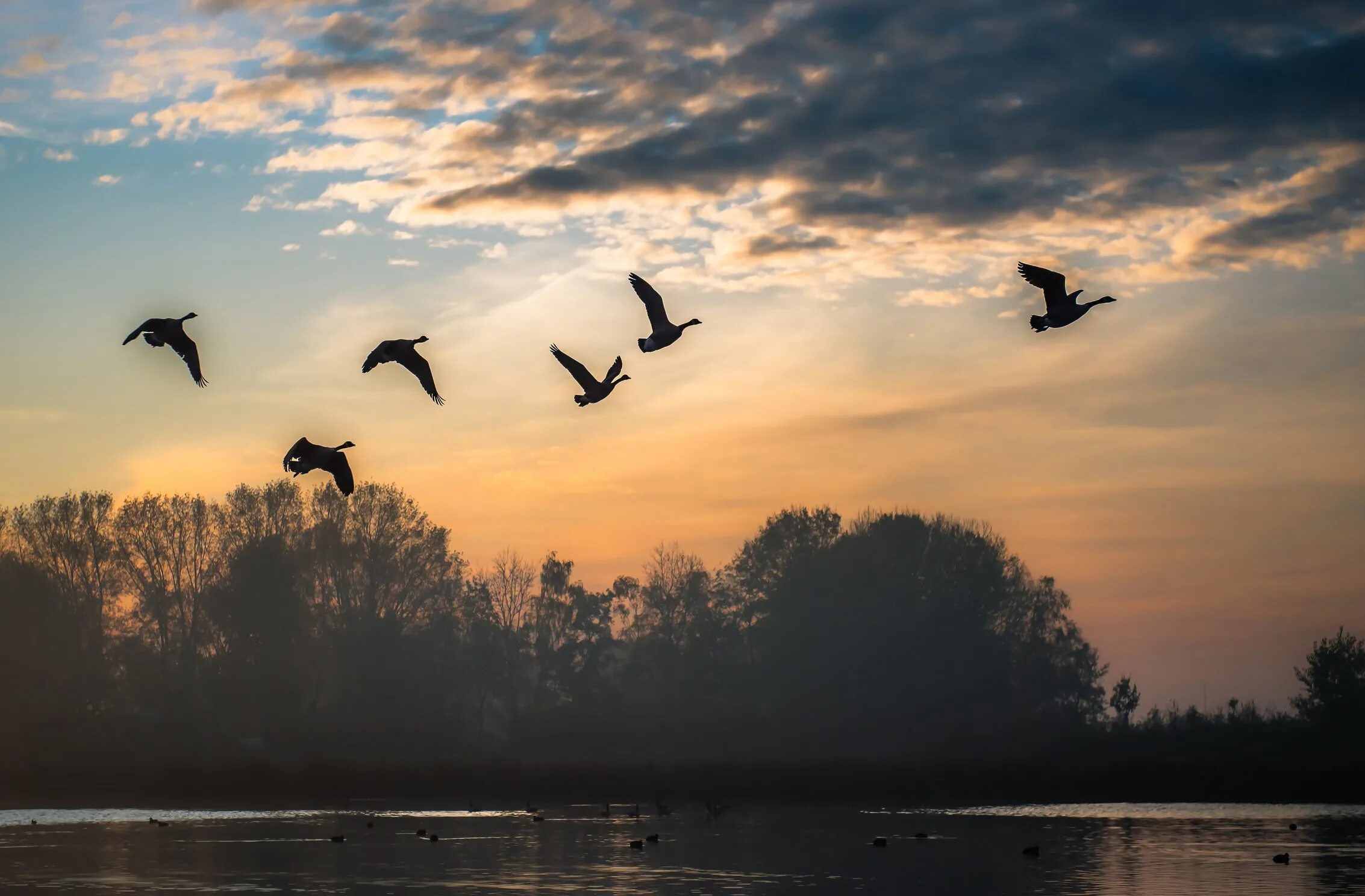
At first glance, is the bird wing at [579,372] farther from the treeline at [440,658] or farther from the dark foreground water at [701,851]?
the treeline at [440,658]

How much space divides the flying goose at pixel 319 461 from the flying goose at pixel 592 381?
464 cm

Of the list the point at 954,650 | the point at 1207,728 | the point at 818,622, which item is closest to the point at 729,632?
the point at 818,622

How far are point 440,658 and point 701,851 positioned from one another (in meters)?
43.9

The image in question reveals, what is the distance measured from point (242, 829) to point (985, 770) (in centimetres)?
4119

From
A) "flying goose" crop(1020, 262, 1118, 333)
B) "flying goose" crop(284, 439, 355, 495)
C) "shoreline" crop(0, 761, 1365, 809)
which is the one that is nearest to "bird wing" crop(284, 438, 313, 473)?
"flying goose" crop(284, 439, 355, 495)

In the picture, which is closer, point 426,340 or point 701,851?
point 426,340

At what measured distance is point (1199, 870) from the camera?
→ 4275 centimetres

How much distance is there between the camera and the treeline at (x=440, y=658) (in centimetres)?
8250

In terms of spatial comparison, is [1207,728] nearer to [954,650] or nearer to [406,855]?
[954,650]

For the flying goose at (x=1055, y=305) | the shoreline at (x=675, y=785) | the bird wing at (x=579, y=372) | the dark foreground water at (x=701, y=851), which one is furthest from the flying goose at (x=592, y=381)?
the shoreline at (x=675, y=785)

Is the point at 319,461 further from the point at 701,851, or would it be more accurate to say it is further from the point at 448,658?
the point at 448,658

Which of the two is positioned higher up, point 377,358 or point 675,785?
point 377,358

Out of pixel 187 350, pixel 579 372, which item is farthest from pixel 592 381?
pixel 187 350

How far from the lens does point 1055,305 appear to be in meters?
27.0
